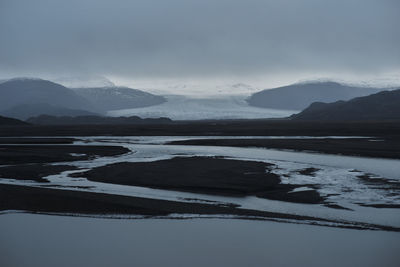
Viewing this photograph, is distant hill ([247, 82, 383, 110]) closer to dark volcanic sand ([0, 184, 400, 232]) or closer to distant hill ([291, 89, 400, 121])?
distant hill ([291, 89, 400, 121])

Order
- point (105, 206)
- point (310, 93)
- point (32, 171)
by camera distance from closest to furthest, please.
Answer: point (105, 206)
point (32, 171)
point (310, 93)

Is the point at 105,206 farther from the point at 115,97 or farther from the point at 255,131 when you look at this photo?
the point at 115,97

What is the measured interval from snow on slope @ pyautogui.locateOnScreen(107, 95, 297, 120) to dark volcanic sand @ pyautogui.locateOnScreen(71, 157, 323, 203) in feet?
284

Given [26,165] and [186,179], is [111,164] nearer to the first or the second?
[26,165]

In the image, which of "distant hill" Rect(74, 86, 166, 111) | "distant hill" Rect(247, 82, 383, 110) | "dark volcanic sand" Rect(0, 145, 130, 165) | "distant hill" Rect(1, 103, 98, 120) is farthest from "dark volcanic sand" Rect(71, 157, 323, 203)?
"distant hill" Rect(247, 82, 383, 110)

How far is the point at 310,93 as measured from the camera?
602 ft

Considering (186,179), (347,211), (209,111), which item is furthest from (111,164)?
(209,111)

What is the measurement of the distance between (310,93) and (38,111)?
306ft

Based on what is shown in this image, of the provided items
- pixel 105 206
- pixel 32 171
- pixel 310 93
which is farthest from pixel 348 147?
pixel 310 93

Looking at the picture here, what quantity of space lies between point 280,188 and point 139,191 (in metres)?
5.13

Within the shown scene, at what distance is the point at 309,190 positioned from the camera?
1788 centimetres

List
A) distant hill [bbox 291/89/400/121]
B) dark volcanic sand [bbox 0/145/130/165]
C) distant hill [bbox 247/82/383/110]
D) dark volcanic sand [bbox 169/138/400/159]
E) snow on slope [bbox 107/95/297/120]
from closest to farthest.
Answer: dark volcanic sand [bbox 0/145/130/165], dark volcanic sand [bbox 169/138/400/159], distant hill [bbox 291/89/400/121], snow on slope [bbox 107/95/297/120], distant hill [bbox 247/82/383/110]

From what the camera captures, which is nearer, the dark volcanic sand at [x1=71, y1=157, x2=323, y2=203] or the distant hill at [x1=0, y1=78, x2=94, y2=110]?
the dark volcanic sand at [x1=71, y1=157, x2=323, y2=203]

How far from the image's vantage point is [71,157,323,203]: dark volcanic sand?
1814 centimetres
